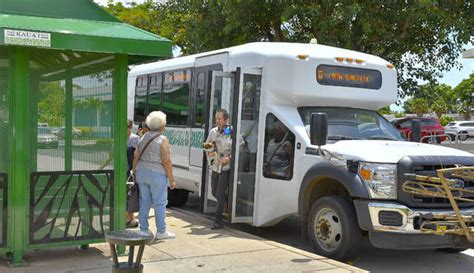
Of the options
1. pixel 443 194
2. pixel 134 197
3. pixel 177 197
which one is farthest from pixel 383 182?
pixel 177 197

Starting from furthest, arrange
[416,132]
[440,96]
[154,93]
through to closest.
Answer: [440,96]
[154,93]
[416,132]

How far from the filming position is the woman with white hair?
7098 millimetres

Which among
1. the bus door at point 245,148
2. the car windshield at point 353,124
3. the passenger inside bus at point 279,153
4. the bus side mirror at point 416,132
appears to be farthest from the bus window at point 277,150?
the bus side mirror at point 416,132

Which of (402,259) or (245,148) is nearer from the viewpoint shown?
(402,259)

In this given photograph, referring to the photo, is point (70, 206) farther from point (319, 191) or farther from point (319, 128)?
point (319, 191)

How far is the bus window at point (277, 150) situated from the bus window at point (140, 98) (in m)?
4.16

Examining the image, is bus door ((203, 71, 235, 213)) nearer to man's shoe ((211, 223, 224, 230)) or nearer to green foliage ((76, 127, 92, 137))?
man's shoe ((211, 223, 224, 230))

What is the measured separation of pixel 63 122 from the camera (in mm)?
6184

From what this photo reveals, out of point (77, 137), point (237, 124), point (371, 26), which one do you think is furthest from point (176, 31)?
point (77, 137)

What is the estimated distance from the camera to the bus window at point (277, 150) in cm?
769

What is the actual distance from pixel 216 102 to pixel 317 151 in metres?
2.26

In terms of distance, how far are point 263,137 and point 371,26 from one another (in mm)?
7175

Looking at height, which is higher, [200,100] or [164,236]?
[200,100]

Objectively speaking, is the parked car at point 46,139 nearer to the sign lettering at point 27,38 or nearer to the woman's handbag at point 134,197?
the sign lettering at point 27,38
